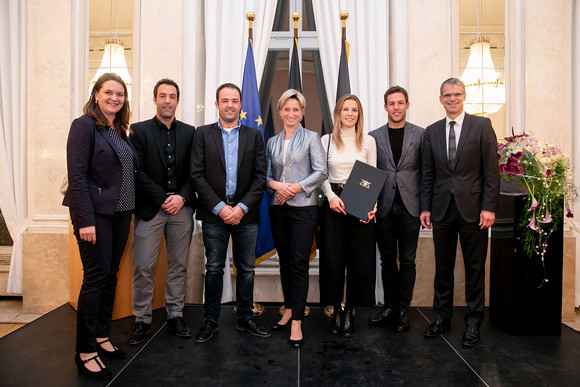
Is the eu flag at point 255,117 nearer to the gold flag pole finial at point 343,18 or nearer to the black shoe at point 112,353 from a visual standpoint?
the gold flag pole finial at point 343,18

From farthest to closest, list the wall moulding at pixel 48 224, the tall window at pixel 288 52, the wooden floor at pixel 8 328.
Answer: the tall window at pixel 288 52
the wall moulding at pixel 48 224
the wooden floor at pixel 8 328

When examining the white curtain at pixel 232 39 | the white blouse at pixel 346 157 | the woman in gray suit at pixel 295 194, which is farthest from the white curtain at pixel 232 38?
the white blouse at pixel 346 157

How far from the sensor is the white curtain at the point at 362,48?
3.75 metres

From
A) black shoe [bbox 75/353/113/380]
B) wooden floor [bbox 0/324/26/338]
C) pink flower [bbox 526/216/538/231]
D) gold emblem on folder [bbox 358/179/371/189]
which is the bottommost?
wooden floor [bbox 0/324/26/338]

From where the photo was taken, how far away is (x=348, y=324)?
2.77m

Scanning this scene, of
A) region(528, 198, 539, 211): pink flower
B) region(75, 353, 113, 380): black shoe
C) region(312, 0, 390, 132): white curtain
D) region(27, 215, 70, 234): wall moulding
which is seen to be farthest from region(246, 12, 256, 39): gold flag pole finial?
region(75, 353, 113, 380): black shoe

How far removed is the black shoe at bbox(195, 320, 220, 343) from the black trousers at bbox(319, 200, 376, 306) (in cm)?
83

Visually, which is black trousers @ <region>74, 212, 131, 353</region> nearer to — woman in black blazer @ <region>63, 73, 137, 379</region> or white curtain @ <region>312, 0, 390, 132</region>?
woman in black blazer @ <region>63, 73, 137, 379</region>

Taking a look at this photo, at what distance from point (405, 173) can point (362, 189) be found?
0.42m

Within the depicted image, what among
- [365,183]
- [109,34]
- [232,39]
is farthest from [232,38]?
[365,183]

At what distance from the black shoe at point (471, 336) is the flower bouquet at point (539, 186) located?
2.16 feet

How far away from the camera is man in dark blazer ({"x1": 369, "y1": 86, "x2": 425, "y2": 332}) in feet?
9.15

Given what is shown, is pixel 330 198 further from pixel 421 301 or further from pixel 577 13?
pixel 577 13

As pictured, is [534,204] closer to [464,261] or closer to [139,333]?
[464,261]
